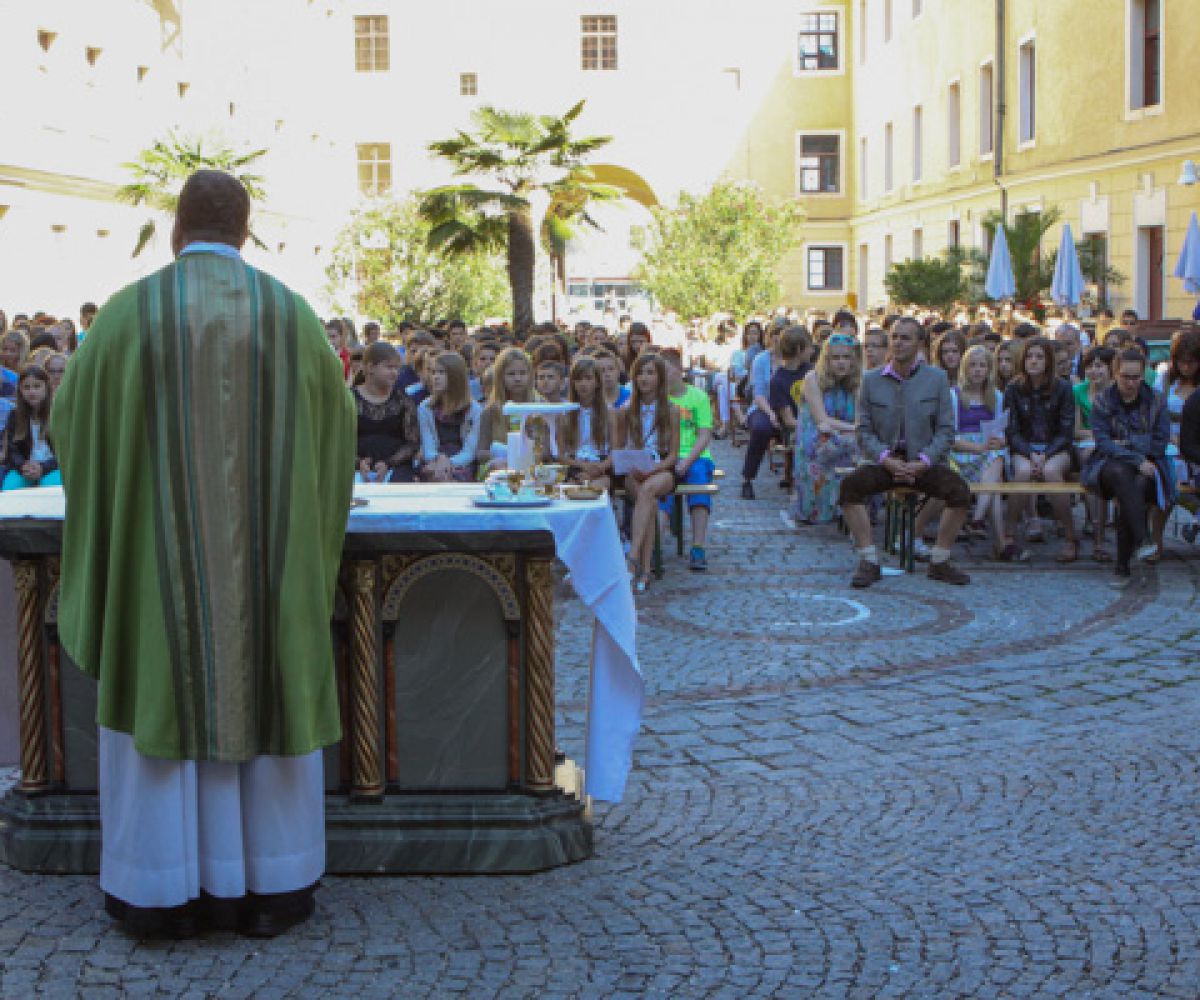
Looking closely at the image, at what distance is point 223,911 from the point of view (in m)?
5.07

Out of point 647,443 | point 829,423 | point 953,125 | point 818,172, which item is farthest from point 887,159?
point 647,443

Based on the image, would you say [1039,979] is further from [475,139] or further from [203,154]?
[475,139]

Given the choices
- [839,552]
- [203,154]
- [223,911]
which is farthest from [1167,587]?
[203,154]

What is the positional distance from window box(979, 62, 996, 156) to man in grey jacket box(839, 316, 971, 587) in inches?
992

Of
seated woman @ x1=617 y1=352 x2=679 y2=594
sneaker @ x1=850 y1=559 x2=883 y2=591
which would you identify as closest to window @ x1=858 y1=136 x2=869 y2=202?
seated woman @ x1=617 y1=352 x2=679 y2=594

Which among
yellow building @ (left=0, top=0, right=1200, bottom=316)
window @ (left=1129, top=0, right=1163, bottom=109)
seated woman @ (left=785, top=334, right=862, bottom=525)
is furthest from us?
yellow building @ (left=0, top=0, right=1200, bottom=316)

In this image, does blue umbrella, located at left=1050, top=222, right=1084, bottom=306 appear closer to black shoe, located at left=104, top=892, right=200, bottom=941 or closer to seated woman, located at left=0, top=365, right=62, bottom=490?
seated woman, located at left=0, top=365, right=62, bottom=490

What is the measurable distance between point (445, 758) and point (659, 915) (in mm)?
902

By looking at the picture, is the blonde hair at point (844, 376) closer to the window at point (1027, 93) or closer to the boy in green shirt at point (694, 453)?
the boy in green shirt at point (694, 453)

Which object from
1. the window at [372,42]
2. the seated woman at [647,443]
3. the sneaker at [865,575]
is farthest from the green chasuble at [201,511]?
the window at [372,42]

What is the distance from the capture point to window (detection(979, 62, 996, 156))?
3572 cm

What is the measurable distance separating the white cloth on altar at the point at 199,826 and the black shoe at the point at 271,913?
3 centimetres

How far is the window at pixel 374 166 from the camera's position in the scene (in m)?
50.5

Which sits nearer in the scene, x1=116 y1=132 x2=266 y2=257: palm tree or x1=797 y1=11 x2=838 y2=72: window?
x1=116 y1=132 x2=266 y2=257: palm tree
